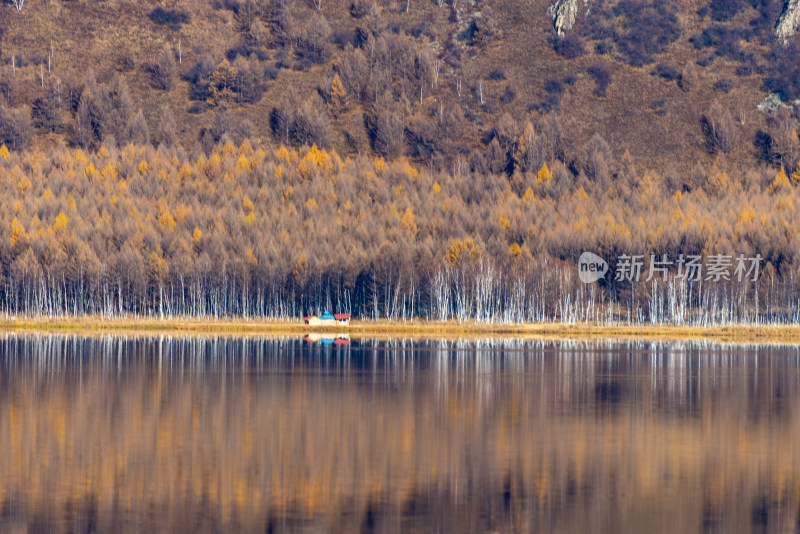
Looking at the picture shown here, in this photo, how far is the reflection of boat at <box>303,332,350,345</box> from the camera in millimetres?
87438

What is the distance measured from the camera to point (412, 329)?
103 meters

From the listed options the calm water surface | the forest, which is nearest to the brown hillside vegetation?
the forest

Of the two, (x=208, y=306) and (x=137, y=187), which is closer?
(x=208, y=306)

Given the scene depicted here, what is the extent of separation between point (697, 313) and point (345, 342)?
156 ft

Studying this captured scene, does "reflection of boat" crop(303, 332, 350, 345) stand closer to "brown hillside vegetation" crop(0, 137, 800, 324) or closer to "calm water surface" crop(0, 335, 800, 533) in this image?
"brown hillside vegetation" crop(0, 137, 800, 324)

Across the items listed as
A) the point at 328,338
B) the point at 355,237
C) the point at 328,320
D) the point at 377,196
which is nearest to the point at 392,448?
the point at 328,338

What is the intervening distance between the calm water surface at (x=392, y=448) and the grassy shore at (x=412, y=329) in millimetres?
37146

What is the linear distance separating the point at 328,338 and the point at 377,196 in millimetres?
67011

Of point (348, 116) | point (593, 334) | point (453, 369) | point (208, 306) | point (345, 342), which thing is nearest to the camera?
point (453, 369)

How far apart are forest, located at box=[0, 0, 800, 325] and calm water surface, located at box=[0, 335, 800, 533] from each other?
181 feet

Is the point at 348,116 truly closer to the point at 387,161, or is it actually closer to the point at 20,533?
the point at 387,161

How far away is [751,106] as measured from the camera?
634 ft

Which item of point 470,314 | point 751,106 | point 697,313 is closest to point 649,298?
point 697,313

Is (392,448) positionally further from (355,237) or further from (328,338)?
(355,237)
